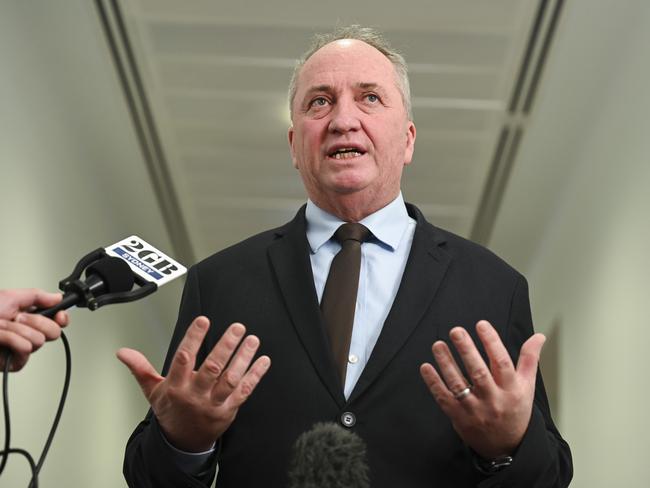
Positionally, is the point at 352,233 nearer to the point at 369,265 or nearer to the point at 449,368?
the point at 369,265

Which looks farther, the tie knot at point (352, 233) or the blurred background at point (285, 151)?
the blurred background at point (285, 151)

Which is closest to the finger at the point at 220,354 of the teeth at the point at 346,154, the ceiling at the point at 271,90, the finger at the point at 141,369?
the finger at the point at 141,369

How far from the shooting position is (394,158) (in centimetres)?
187

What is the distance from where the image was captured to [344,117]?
71.6 inches

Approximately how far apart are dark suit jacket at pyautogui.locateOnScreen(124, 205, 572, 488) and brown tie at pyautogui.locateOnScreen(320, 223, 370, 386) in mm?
Answer: 27

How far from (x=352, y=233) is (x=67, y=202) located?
3406 mm

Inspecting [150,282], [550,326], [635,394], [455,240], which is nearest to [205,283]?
[150,282]

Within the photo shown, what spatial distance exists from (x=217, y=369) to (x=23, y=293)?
0.91ft

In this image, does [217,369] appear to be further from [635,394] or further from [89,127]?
[89,127]

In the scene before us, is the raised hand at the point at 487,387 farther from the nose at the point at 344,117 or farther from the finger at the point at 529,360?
the nose at the point at 344,117

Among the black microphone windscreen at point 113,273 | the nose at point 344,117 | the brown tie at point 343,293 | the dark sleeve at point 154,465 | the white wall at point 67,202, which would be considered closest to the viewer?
the black microphone windscreen at point 113,273

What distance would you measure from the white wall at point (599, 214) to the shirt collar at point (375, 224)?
2171 mm

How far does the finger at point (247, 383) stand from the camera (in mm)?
1280

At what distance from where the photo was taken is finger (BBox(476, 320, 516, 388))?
4.07 ft
